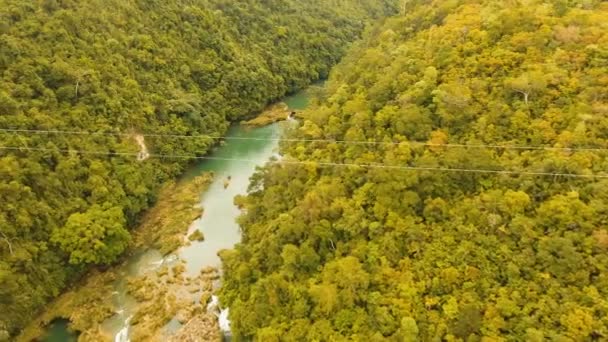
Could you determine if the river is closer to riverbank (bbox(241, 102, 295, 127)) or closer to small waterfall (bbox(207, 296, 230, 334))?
small waterfall (bbox(207, 296, 230, 334))

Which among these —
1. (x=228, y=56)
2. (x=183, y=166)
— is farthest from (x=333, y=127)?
(x=228, y=56)

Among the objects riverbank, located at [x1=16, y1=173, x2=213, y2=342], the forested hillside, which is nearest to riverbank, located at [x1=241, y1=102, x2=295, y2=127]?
riverbank, located at [x1=16, y1=173, x2=213, y2=342]

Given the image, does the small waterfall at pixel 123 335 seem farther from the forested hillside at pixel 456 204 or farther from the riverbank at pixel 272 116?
the riverbank at pixel 272 116

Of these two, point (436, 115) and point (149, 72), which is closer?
point (436, 115)

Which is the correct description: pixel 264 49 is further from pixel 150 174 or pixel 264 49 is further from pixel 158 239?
pixel 158 239

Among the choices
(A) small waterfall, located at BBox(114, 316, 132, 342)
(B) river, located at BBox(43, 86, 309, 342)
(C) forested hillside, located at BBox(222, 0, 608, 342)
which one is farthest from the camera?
(B) river, located at BBox(43, 86, 309, 342)

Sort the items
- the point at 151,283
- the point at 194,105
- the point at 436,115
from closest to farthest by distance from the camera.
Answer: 1. the point at 436,115
2. the point at 151,283
3. the point at 194,105
